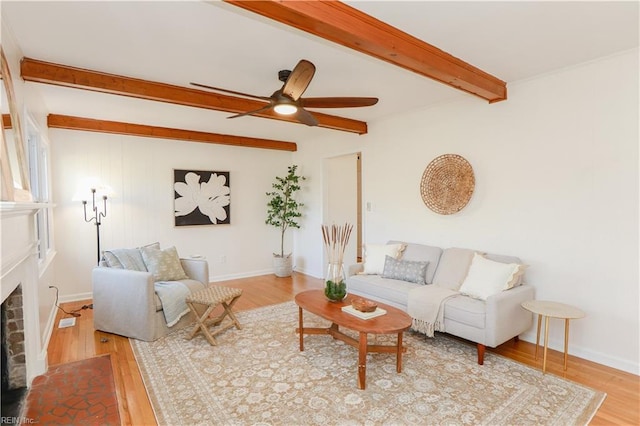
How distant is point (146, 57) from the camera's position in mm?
2600

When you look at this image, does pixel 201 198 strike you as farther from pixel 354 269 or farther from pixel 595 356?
pixel 595 356

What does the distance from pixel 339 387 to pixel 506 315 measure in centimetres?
150

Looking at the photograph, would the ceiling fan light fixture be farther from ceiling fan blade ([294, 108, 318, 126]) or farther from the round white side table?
the round white side table

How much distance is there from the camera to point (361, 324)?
2.50 meters

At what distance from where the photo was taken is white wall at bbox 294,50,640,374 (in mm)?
2693

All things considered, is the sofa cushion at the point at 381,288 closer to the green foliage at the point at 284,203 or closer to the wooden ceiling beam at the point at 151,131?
the green foliage at the point at 284,203

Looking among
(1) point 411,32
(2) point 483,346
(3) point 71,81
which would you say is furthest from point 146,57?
(2) point 483,346

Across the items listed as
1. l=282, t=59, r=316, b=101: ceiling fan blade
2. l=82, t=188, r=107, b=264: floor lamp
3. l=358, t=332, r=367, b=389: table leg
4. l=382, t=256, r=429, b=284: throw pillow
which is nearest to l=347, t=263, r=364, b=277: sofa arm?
l=382, t=256, r=429, b=284: throw pillow

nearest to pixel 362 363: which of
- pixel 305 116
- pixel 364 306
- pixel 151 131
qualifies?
pixel 364 306

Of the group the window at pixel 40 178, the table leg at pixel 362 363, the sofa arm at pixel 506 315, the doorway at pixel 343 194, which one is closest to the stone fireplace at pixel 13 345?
the window at pixel 40 178

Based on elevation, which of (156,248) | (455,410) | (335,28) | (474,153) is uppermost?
(335,28)

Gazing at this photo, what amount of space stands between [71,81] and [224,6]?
1.73 meters

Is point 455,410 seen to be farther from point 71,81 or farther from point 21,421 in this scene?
point 71,81

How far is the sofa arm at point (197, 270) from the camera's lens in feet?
12.9
